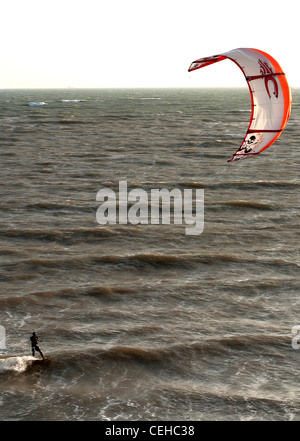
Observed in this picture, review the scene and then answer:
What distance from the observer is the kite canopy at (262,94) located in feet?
64.3

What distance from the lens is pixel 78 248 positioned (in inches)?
1020

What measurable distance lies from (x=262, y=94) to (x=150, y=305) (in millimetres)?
8094

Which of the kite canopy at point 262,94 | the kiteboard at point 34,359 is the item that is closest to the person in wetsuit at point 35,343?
the kiteboard at point 34,359

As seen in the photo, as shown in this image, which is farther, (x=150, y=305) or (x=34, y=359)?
(x=150, y=305)

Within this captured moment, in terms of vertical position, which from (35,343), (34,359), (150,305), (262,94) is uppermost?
(262,94)

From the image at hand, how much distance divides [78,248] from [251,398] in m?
12.9

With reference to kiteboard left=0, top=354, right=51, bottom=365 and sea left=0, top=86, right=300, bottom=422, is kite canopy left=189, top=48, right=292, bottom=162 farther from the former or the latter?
kiteboard left=0, top=354, right=51, bottom=365

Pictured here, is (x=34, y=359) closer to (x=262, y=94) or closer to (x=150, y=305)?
(x=150, y=305)

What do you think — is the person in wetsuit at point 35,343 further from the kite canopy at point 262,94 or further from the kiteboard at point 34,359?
the kite canopy at point 262,94

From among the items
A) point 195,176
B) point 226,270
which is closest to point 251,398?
point 226,270

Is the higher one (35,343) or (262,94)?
(262,94)

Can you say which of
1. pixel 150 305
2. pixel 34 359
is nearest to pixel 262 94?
pixel 150 305

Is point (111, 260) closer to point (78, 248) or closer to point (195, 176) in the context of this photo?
point (78, 248)

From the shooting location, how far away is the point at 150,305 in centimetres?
2020
